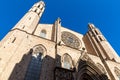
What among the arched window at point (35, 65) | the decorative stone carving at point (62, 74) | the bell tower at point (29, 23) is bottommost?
the decorative stone carving at point (62, 74)

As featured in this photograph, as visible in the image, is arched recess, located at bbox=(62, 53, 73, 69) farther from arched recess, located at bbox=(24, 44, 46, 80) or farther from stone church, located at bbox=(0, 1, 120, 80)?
arched recess, located at bbox=(24, 44, 46, 80)

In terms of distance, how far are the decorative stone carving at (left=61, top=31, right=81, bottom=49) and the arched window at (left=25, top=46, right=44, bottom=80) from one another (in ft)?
18.4

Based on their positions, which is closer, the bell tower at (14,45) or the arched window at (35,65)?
the bell tower at (14,45)

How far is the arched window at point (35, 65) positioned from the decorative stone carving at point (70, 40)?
5.62 metres

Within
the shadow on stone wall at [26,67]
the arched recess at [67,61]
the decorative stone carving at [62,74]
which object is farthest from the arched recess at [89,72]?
the shadow on stone wall at [26,67]

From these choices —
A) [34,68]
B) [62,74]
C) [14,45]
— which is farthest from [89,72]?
[14,45]

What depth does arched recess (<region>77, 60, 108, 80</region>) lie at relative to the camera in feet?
46.8

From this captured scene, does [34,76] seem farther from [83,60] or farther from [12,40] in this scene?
[83,60]

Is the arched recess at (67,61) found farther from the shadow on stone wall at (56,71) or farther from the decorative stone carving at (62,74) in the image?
the decorative stone carving at (62,74)

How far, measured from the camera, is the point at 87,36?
23.9 meters

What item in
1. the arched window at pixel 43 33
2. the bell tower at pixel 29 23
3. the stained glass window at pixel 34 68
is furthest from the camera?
the arched window at pixel 43 33

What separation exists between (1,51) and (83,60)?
7918 mm

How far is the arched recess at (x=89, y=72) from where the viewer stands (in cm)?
1426

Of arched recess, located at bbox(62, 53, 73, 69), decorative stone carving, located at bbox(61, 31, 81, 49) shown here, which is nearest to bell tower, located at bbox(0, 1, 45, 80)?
arched recess, located at bbox(62, 53, 73, 69)
